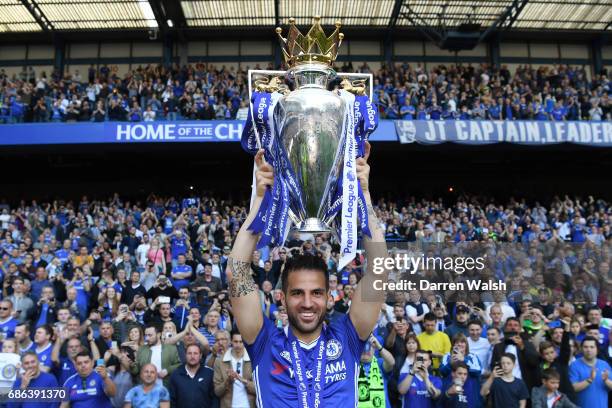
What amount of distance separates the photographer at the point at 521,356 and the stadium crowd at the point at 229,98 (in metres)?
13.6

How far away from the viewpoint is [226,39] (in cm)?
2694

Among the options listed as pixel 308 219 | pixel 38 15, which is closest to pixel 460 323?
pixel 308 219

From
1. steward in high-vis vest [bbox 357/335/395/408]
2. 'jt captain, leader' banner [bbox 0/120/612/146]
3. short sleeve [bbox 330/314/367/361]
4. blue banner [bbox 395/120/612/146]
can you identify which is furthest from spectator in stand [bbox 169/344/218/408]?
blue banner [bbox 395/120/612/146]

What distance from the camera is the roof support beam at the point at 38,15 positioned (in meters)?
23.3

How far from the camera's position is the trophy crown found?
352 centimetres

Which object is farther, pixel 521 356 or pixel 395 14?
pixel 395 14

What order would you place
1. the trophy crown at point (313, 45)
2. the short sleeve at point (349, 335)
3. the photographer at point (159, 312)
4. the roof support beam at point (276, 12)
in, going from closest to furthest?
the short sleeve at point (349, 335), the trophy crown at point (313, 45), the photographer at point (159, 312), the roof support beam at point (276, 12)

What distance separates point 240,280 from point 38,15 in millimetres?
25784

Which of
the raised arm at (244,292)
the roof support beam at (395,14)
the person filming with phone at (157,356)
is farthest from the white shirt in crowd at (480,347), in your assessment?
the roof support beam at (395,14)

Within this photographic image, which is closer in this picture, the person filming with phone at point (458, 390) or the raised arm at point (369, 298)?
the raised arm at point (369, 298)

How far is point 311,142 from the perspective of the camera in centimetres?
323

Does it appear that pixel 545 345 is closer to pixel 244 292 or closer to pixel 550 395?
pixel 550 395

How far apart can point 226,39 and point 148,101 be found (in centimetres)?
826

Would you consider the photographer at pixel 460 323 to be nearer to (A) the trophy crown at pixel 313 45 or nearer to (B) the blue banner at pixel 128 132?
(A) the trophy crown at pixel 313 45
